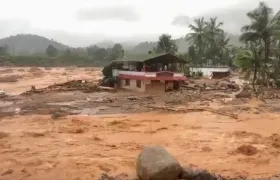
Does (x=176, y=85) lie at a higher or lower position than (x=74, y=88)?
higher

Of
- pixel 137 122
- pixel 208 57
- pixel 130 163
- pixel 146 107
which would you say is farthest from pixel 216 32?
pixel 130 163

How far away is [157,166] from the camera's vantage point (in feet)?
36.4

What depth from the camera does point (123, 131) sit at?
20.2 meters

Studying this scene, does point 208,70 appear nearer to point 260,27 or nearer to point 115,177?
point 260,27

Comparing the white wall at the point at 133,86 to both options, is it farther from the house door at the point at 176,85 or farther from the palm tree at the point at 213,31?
the palm tree at the point at 213,31

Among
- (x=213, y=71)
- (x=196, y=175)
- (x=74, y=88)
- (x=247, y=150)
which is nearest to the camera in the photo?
(x=196, y=175)

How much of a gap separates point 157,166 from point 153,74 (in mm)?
23684

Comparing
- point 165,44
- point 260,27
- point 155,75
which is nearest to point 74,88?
point 155,75

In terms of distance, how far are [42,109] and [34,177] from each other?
14179 millimetres

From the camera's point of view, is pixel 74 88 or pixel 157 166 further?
pixel 74 88

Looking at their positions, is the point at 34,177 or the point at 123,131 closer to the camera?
the point at 34,177

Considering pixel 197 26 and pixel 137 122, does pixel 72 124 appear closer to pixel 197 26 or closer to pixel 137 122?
pixel 137 122

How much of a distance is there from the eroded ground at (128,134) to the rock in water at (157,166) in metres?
1.30

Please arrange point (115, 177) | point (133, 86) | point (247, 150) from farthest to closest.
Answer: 1. point (133, 86)
2. point (247, 150)
3. point (115, 177)
